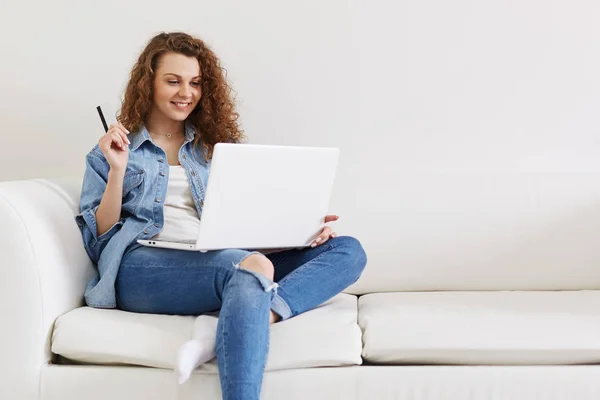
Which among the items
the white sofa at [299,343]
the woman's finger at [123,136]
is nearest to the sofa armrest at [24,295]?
the white sofa at [299,343]

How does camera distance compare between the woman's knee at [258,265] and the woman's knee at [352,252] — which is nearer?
the woman's knee at [258,265]

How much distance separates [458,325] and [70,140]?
4.63 feet

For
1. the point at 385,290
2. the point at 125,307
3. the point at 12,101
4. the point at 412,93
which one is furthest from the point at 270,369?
the point at 12,101

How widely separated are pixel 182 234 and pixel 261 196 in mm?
A: 322

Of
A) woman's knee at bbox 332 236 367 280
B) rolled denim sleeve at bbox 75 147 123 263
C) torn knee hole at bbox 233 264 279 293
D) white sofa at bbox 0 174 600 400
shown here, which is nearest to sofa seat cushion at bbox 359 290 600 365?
white sofa at bbox 0 174 600 400

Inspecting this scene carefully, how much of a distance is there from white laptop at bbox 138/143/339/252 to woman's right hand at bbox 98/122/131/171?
198mm

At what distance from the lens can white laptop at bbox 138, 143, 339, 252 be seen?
1686mm

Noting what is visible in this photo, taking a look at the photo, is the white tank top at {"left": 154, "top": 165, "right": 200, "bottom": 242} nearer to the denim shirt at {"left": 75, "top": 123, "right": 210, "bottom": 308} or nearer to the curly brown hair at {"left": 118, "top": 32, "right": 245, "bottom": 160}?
the denim shirt at {"left": 75, "top": 123, "right": 210, "bottom": 308}

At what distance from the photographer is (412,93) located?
2455 millimetres

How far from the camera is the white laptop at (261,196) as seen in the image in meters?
1.69

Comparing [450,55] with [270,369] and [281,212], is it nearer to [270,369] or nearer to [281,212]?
[281,212]

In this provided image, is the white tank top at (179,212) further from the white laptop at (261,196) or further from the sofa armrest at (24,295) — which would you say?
the sofa armrest at (24,295)

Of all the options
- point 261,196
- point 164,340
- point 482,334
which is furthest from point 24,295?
point 482,334

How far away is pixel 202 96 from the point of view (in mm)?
2189
